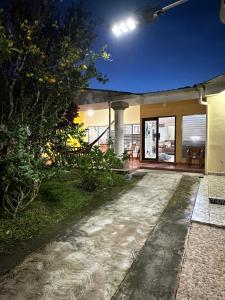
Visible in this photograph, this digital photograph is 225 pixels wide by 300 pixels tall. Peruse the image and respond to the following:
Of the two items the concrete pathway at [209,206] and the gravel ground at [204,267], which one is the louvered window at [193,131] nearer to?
the concrete pathway at [209,206]

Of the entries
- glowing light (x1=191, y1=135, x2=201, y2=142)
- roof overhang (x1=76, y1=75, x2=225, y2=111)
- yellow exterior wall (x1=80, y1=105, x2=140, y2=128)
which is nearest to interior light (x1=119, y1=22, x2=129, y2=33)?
roof overhang (x1=76, y1=75, x2=225, y2=111)

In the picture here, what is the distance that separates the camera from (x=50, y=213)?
3.50 meters

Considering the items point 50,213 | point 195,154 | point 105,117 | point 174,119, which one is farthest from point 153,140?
point 50,213

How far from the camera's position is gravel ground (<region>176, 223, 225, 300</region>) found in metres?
1.70

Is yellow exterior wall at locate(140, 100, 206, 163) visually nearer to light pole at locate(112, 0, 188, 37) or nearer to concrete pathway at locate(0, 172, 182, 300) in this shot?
light pole at locate(112, 0, 188, 37)

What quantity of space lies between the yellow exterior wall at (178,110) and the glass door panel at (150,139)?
45 cm

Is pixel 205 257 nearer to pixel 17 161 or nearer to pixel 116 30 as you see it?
pixel 17 161

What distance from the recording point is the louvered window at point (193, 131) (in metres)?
8.47

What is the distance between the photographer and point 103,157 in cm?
502

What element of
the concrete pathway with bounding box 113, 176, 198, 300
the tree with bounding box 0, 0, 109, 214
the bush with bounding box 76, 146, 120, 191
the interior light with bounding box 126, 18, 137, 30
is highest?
the interior light with bounding box 126, 18, 137, 30

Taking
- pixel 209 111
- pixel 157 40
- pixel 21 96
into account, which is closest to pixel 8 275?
pixel 21 96

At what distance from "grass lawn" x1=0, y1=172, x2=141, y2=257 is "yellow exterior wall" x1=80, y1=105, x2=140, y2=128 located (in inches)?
260

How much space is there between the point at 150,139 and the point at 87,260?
324 inches

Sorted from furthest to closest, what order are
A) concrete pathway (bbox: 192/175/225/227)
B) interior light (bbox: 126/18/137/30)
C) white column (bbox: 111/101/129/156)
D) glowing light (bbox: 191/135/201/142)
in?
1. glowing light (bbox: 191/135/201/142)
2. white column (bbox: 111/101/129/156)
3. interior light (bbox: 126/18/137/30)
4. concrete pathway (bbox: 192/175/225/227)
